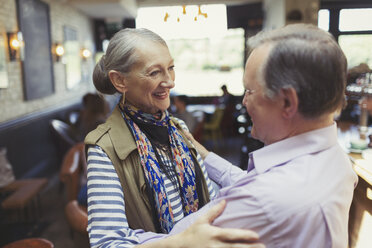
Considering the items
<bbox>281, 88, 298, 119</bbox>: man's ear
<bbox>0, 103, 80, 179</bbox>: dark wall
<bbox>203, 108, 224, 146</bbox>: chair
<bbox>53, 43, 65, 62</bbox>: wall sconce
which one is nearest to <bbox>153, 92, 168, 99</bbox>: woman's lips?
<bbox>281, 88, 298, 119</bbox>: man's ear

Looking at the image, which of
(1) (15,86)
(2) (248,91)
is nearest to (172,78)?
(2) (248,91)

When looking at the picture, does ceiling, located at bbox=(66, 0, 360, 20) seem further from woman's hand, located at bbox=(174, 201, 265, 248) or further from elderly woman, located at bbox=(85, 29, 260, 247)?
woman's hand, located at bbox=(174, 201, 265, 248)

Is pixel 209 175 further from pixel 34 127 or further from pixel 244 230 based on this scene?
pixel 34 127

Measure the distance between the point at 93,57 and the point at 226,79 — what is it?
152 inches

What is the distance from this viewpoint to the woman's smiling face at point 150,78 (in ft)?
3.71

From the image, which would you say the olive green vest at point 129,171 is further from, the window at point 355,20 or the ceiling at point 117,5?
the window at point 355,20

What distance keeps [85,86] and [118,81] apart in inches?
297

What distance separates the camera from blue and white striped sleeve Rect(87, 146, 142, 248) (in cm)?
94

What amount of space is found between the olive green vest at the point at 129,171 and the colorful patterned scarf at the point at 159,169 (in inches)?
1.0

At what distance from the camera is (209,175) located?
4.67ft

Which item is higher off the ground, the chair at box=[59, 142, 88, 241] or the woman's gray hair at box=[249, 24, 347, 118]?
the woman's gray hair at box=[249, 24, 347, 118]

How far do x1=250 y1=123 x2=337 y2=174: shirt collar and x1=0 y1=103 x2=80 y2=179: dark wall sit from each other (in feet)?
13.9

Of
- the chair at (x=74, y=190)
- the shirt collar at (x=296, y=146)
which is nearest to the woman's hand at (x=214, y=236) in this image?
the shirt collar at (x=296, y=146)

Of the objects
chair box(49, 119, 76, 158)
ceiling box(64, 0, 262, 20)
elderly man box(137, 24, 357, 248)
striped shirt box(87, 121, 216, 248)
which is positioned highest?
ceiling box(64, 0, 262, 20)
